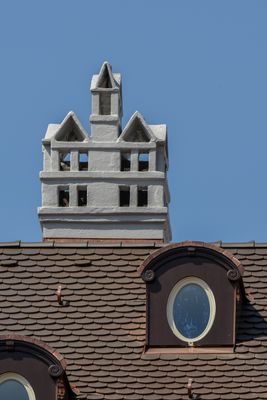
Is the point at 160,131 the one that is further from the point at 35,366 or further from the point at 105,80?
the point at 35,366

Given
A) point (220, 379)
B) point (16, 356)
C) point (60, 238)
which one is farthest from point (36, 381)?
point (60, 238)

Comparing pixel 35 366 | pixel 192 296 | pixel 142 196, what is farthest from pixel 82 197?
pixel 35 366

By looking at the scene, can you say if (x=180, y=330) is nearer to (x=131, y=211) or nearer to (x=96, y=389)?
(x=96, y=389)

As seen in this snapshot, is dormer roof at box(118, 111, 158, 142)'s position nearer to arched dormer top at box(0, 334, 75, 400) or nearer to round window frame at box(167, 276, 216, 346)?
round window frame at box(167, 276, 216, 346)

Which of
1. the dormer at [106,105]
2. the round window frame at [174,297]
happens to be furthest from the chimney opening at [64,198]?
the round window frame at [174,297]

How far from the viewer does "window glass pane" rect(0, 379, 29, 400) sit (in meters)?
44.4

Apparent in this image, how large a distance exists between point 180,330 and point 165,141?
6908 millimetres

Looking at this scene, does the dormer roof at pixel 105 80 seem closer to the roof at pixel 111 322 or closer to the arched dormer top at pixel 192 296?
the roof at pixel 111 322

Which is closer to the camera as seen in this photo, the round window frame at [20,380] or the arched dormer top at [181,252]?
the round window frame at [20,380]

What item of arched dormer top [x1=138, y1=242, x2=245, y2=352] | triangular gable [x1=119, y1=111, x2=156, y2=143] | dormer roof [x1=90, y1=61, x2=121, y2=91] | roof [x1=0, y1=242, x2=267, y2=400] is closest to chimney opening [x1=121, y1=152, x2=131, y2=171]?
triangular gable [x1=119, y1=111, x2=156, y2=143]

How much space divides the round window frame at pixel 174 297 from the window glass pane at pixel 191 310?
0.13 feet

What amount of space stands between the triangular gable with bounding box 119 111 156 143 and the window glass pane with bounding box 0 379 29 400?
908 centimetres

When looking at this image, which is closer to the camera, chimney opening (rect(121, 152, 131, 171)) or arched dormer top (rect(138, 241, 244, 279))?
arched dormer top (rect(138, 241, 244, 279))

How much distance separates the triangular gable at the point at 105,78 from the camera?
53.7m
